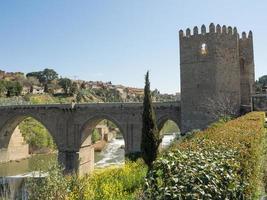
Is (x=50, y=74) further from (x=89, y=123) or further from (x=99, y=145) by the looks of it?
(x=89, y=123)

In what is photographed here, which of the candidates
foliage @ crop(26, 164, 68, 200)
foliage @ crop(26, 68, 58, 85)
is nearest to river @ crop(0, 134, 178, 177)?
foliage @ crop(26, 164, 68, 200)

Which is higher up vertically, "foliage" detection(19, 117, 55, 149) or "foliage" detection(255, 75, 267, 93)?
"foliage" detection(255, 75, 267, 93)

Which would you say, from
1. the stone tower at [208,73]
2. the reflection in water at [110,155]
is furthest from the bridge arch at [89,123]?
the stone tower at [208,73]

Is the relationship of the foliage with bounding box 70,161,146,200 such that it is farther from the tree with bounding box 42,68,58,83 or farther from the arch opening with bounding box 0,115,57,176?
the tree with bounding box 42,68,58,83

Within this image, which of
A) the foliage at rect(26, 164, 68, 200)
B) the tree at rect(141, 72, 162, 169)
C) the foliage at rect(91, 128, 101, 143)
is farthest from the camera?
the foliage at rect(91, 128, 101, 143)

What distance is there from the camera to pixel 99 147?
195 feet

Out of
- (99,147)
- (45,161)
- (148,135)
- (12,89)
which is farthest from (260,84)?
(148,135)

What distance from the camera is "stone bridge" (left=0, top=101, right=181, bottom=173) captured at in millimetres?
33688

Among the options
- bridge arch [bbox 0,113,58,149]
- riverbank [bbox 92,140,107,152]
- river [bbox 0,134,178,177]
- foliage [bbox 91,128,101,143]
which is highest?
bridge arch [bbox 0,113,58,149]

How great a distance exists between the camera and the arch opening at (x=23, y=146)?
42.2 m

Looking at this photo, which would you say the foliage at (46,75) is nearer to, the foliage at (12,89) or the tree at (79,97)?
the tree at (79,97)

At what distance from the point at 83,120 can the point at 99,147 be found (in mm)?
23624

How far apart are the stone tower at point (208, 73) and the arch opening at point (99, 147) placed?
29.5ft

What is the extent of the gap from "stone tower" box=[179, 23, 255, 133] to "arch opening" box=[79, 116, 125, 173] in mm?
8988
